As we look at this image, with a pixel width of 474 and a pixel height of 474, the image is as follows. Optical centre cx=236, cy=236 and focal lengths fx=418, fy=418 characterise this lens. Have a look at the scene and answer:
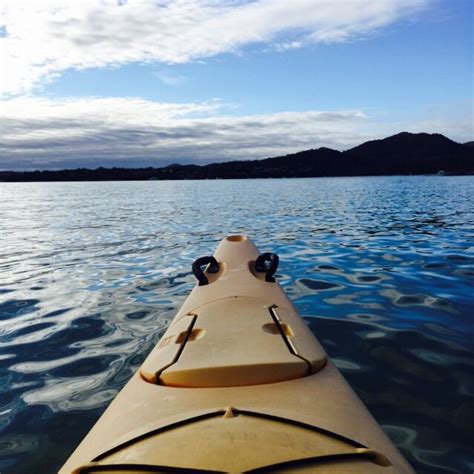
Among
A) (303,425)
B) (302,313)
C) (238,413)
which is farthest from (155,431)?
(302,313)

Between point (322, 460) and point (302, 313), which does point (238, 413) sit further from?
point (302, 313)

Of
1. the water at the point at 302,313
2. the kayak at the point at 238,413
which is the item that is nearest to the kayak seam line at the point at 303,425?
the kayak at the point at 238,413

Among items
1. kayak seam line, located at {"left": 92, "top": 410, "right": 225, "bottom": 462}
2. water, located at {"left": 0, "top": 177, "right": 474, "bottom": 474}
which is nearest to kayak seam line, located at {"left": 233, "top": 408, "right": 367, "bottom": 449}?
kayak seam line, located at {"left": 92, "top": 410, "right": 225, "bottom": 462}

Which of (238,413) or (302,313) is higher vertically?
(238,413)

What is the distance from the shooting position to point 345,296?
19.5 ft

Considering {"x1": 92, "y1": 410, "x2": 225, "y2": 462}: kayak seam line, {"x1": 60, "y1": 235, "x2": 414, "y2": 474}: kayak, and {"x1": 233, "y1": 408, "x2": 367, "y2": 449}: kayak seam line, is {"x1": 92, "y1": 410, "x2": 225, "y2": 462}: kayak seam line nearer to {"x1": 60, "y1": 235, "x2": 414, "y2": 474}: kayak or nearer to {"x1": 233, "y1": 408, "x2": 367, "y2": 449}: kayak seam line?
{"x1": 60, "y1": 235, "x2": 414, "y2": 474}: kayak

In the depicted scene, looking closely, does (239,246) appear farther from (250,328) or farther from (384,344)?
(250,328)

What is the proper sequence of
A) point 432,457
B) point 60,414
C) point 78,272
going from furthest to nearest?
1. point 78,272
2. point 60,414
3. point 432,457

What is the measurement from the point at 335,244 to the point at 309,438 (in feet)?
28.6

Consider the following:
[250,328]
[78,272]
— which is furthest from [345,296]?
[78,272]

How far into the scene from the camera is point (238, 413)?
6.21 feet

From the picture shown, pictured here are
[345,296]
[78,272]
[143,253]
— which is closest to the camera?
[345,296]

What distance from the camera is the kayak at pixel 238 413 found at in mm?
1621

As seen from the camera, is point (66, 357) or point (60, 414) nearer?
point (60, 414)
